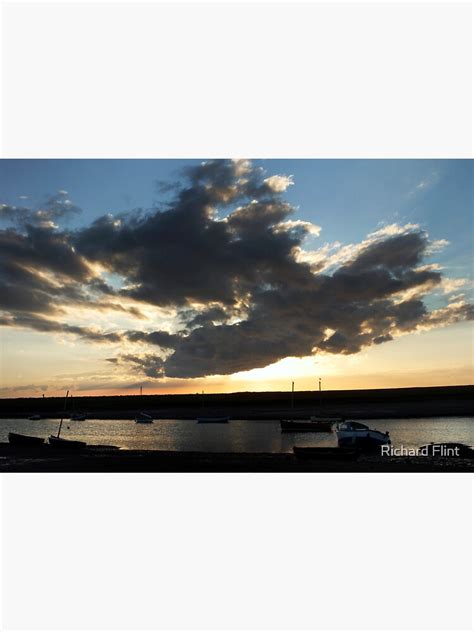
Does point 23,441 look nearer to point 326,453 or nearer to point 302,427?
point 326,453

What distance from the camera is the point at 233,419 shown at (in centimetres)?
10325

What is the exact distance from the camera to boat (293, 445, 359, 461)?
107ft

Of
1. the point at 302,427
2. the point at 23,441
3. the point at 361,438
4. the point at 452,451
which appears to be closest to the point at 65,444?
the point at 23,441

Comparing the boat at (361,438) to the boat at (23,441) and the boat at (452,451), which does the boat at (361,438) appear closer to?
the boat at (452,451)

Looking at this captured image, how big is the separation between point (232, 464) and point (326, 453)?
6.77 metres

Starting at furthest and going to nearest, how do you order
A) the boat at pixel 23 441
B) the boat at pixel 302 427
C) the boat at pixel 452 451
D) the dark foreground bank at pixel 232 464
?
1. the boat at pixel 302 427
2. the boat at pixel 23 441
3. the boat at pixel 452 451
4. the dark foreground bank at pixel 232 464

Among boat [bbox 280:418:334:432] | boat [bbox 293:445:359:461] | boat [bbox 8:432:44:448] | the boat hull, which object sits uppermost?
boat [bbox 280:418:334:432]

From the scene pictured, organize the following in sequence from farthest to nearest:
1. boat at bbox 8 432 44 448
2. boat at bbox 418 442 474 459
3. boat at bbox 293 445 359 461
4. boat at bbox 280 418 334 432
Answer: boat at bbox 280 418 334 432 → boat at bbox 8 432 44 448 → boat at bbox 418 442 474 459 → boat at bbox 293 445 359 461

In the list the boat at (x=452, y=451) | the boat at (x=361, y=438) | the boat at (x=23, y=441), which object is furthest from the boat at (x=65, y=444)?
the boat at (x=452, y=451)

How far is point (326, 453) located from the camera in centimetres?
3309

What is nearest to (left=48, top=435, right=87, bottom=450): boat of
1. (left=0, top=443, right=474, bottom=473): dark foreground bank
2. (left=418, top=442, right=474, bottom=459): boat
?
(left=0, top=443, right=474, bottom=473): dark foreground bank

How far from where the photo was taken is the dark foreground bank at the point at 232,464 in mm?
27328

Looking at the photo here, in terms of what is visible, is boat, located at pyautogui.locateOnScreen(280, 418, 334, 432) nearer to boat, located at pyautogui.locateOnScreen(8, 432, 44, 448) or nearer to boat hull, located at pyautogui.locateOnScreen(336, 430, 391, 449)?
boat hull, located at pyautogui.locateOnScreen(336, 430, 391, 449)

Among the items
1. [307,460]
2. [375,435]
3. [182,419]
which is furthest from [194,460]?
[182,419]
